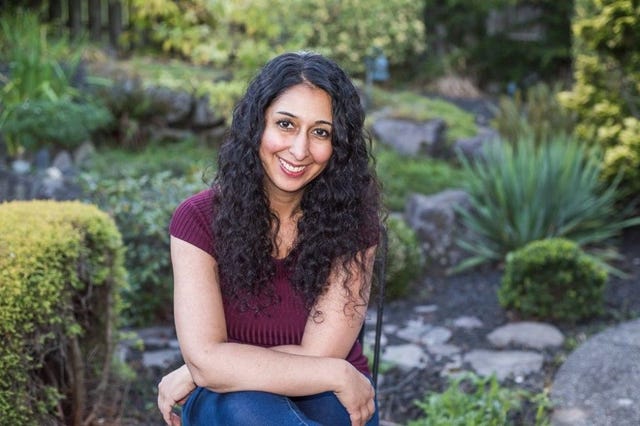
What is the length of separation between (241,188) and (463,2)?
11.4 meters

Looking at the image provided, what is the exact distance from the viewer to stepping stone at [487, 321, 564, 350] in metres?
4.52

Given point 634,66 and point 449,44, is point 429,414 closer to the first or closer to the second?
point 634,66

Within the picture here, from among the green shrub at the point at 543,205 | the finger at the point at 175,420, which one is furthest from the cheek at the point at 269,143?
the green shrub at the point at 543,205

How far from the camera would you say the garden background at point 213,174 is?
3039 millimetres

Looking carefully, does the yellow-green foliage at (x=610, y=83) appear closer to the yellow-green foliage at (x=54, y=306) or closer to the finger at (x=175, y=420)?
the yellow-green foliage at (x=54, y=306)

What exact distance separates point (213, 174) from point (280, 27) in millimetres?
4105

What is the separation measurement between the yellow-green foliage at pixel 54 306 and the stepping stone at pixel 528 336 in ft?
7.23

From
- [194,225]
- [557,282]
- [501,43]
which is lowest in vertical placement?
[557,282]

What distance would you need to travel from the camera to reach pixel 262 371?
2156 millimetres

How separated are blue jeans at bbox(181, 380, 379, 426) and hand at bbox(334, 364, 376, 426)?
0.9 inches

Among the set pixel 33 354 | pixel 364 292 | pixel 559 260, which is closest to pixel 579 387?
pixel 559 260

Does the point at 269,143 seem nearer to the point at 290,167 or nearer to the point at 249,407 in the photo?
the point at 290,167

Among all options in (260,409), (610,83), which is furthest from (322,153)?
(610,83)

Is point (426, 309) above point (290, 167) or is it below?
below
